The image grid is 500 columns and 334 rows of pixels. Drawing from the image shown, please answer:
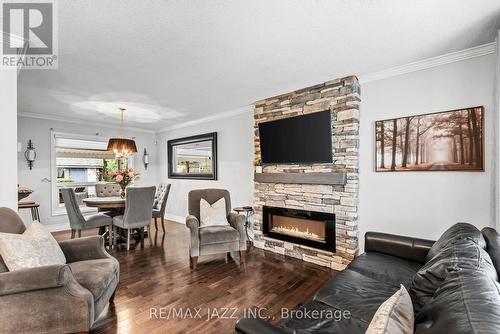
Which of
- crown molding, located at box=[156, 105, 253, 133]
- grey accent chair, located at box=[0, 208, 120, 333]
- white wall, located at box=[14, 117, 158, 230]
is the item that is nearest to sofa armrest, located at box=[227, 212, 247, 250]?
grey accent chair, located at box=[0, 208, 120, 333]

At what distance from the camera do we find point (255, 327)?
1.01m

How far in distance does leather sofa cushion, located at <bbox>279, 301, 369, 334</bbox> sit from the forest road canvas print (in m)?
2.02

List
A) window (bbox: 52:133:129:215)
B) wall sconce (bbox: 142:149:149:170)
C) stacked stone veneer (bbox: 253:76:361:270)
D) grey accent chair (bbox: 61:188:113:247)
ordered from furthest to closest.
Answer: wall sconce (bbox: 142:149:149:170) → window (bbox: 52:133:129:215) → grey accent chair (bbox: 61:188:113:247) → stacked stone veneer (bbox: 253:76:361:270)

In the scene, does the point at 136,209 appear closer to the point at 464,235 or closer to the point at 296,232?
the point at 296,232

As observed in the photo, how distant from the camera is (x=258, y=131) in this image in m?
3.99

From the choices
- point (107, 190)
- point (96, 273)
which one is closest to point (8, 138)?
point (96, 273)

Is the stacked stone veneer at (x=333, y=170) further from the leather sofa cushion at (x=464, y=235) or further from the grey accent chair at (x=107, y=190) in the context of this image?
the grey accent chair at (x=107, y=190)

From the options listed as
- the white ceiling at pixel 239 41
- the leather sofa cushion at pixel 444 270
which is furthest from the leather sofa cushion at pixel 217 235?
the leather sofa cushion at pixel 444 270

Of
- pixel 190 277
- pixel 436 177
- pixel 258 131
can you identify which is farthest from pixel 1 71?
pixel 436 177

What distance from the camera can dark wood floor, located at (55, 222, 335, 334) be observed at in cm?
201

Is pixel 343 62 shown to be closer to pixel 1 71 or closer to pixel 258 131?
pixel 258 131

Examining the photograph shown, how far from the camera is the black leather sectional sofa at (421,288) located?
74 cm

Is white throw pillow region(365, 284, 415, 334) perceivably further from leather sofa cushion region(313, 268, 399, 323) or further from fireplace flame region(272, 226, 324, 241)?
fireplace flame region(272, 226, 324, 241)

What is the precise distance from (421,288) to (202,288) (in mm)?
2094
